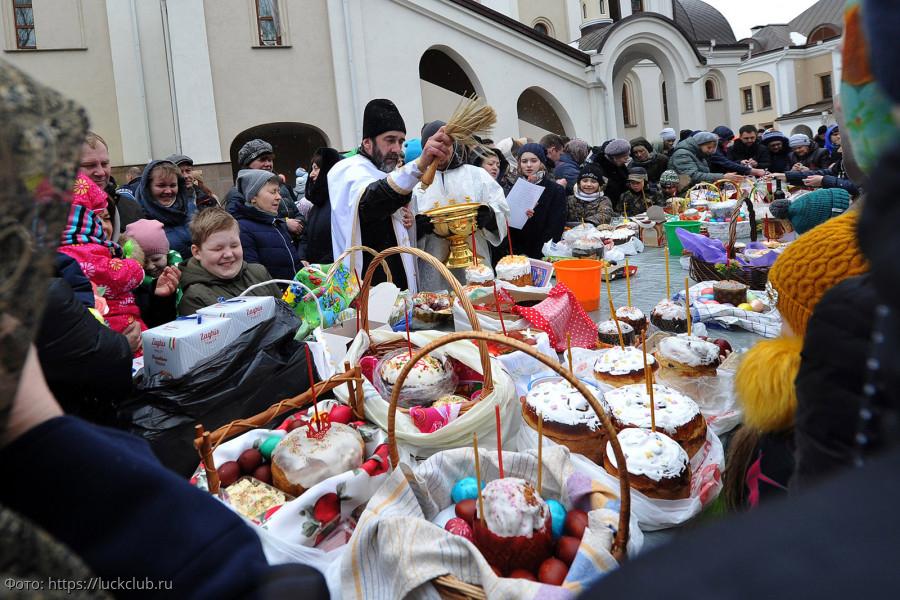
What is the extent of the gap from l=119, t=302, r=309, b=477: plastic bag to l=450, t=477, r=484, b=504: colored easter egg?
3.02ft

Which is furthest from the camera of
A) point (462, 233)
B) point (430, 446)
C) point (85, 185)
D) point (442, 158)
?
point (462, 233)

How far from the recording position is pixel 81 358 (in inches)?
71.6

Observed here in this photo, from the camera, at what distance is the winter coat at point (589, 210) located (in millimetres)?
6352

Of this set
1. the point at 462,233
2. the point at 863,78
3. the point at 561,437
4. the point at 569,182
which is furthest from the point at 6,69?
the point at 569,182

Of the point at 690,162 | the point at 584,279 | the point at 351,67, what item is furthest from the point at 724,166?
the point at 351,67

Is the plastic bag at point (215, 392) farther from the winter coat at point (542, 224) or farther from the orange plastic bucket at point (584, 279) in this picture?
the winter coat at point (542, 224)

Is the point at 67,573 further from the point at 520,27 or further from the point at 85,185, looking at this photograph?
the point at 520,27

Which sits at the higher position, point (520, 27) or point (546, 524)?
point (520, 27)

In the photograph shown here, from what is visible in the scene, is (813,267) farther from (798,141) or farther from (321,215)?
(798,141)

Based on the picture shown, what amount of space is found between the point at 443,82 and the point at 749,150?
8781 millimetres

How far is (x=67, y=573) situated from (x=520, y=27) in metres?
15.3

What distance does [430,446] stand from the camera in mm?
1685

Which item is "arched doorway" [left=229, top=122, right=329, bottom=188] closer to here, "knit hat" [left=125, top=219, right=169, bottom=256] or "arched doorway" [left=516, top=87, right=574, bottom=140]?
"arched doorway" [left=516, top=87, right=574, bottom=140]

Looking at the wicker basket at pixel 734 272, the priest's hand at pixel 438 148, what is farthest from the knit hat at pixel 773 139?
the priest's hand at pixel 438 148
